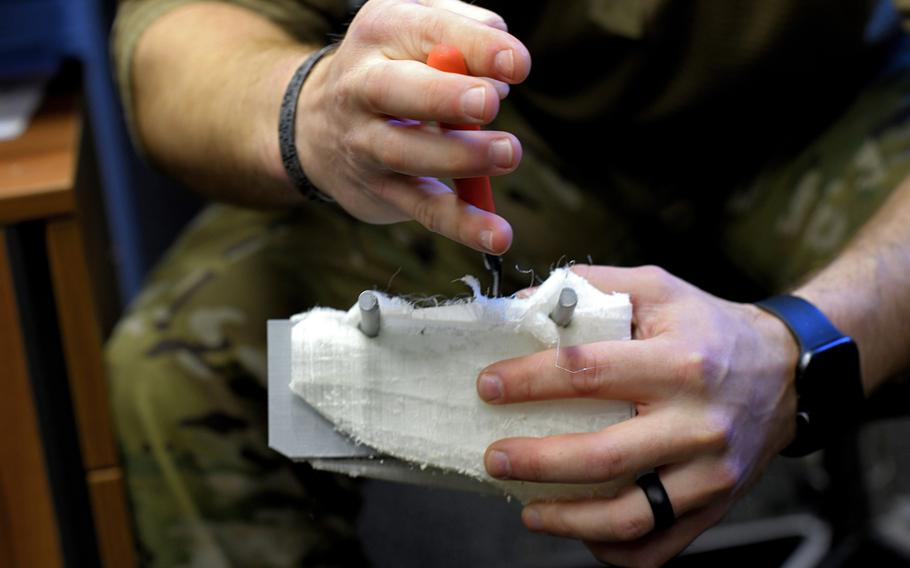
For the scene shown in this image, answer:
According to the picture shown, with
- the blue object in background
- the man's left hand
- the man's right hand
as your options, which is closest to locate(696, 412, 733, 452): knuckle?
the man's left hand

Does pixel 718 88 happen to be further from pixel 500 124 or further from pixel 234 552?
pixel 234 552

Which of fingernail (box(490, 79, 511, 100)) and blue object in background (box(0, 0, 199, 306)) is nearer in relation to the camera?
fingernail (box(490, 79, 511, 100))

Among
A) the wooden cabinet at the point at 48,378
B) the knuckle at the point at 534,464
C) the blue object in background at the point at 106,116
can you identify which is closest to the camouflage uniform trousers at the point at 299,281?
the wooden cabinet at the point at 48,378

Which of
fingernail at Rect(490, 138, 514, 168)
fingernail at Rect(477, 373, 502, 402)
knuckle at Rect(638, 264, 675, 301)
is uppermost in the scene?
fingernail at Rect(490, 138, 514, 168)

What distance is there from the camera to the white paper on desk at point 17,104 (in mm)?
577

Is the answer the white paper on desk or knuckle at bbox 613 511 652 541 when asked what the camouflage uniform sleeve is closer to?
the white paper on desk

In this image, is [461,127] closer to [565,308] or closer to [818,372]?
[565,308]

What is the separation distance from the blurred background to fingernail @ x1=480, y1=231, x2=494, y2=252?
0.23 meters

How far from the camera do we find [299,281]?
510mm

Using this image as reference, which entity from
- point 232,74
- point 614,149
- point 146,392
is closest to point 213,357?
point 146,392

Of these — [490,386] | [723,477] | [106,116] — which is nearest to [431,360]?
[490,386]

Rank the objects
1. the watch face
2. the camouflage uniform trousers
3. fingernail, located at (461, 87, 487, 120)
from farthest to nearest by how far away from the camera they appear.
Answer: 1. the camouflage uniform trousers
2. the watch face
3. fingernail, located at (461, 87, 487, 120)

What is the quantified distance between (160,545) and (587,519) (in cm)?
26

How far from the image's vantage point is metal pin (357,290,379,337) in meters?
0.30
